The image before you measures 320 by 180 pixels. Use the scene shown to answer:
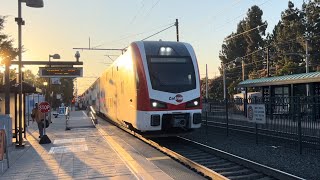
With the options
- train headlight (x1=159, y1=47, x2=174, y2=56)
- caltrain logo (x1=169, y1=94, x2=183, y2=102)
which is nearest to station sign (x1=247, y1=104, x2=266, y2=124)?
caltrain logo (x1=169, y1=94, x2=183, y2=102)

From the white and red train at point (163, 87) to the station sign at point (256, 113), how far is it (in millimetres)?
1847

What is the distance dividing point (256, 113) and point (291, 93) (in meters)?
12.5

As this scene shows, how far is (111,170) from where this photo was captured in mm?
9430

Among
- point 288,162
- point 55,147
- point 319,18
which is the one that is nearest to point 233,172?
point 288,162

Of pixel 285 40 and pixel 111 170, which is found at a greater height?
pixel 285 40

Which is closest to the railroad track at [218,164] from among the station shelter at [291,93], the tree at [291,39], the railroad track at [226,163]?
the railroad track at [226,163]

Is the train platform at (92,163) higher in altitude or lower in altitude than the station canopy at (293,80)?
lower

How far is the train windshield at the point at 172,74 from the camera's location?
45.0ft

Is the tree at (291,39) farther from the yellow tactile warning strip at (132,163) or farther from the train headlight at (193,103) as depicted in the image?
the yellow tactile warning strip at (132,163)

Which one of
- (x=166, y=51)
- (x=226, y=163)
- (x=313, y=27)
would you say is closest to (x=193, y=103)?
(x=166, y=51)

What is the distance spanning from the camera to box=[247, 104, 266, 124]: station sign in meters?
13.8

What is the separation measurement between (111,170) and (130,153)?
2.87 meters

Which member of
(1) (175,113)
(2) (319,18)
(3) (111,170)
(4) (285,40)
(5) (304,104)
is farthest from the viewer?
(4) (285,40)

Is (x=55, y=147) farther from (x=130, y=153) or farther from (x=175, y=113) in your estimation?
(x=175, y=113)
